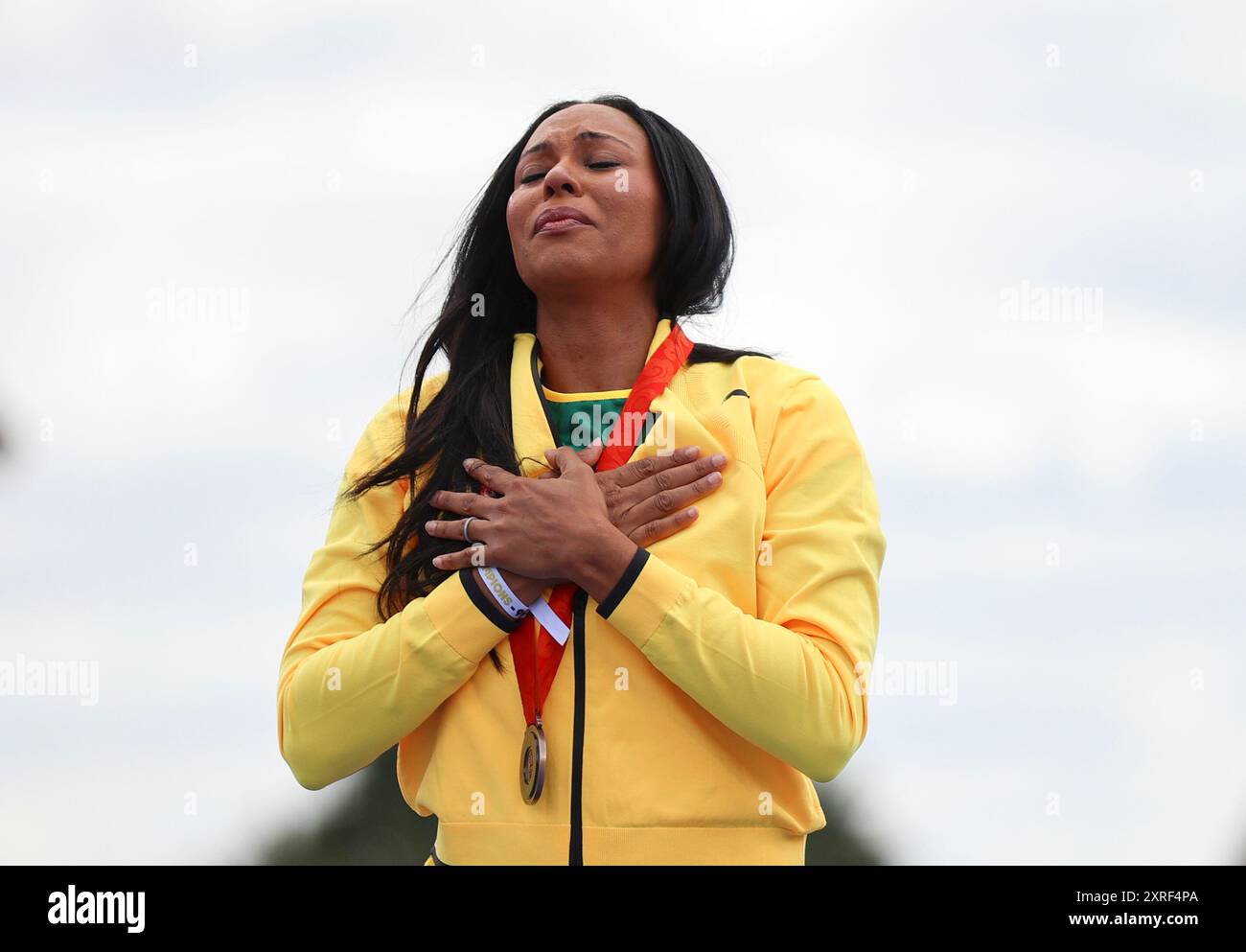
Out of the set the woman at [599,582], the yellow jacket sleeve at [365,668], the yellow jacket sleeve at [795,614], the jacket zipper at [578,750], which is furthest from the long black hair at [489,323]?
the yellow jacket sleeve at [795,614]

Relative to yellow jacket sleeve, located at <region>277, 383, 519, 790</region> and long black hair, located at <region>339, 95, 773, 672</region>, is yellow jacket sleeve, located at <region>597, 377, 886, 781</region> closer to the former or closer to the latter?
yellow jacket sleeve, located at <region>277, 383, 519, 790</region>

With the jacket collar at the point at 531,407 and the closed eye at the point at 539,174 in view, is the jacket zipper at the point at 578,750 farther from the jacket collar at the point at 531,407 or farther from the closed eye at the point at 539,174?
the closed eye at the point at 539,174

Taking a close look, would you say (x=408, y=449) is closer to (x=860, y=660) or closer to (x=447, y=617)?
(x=447, y=617)

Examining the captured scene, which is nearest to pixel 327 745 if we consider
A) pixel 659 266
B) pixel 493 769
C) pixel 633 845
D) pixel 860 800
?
pixel 493 769

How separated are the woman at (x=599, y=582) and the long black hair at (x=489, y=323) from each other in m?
0.01

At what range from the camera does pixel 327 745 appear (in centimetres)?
420

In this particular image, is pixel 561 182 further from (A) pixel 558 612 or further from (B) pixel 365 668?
(B) pixel 365 668

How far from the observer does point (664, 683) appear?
414 cm

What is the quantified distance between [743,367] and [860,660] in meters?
1.02

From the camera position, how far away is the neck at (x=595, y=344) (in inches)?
187

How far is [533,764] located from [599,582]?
19.7 inches

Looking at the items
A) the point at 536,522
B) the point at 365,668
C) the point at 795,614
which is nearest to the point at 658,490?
the point at 536,522

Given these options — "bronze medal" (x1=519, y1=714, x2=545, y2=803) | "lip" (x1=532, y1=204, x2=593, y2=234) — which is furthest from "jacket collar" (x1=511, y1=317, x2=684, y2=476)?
"bronze medal" (x1=519, y1=714, x2=545, y2=803)

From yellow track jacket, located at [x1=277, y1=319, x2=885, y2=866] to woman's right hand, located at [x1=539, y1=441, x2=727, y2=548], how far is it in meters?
0.05
